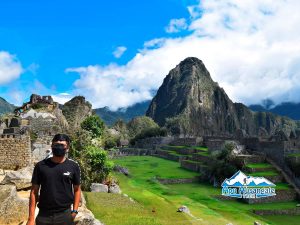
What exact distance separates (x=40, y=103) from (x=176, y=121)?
123 meters

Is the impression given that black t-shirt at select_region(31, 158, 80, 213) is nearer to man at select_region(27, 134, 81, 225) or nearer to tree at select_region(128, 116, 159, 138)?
man at select_region(27, 134, 81, 225)

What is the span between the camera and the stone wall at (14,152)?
59.7 ft

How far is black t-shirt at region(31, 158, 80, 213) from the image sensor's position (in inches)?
270


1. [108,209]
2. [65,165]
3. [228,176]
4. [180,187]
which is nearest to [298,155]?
[228,176]

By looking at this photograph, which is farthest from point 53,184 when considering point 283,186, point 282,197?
point 283,186

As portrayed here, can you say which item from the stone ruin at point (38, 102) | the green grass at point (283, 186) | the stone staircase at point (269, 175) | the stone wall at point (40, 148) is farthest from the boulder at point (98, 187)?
the stone ruin at point (38, 102)

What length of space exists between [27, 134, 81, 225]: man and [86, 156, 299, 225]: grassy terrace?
8.15 m

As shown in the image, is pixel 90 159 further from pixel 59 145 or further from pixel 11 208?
pixel 59 145

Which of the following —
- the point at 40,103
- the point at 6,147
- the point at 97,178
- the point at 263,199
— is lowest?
the point at 263,199

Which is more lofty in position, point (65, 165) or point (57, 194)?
point (65, 165)

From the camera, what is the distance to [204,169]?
44500 mm

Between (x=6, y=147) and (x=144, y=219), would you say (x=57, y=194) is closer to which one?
(x=144, y=219)

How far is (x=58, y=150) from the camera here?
692cm

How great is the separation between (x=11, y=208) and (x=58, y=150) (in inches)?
202
